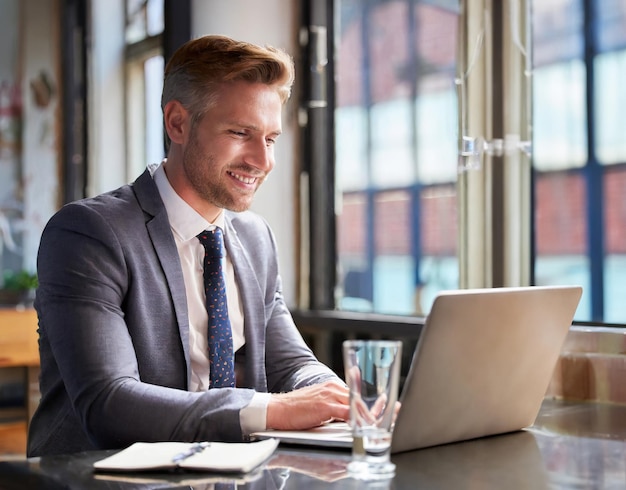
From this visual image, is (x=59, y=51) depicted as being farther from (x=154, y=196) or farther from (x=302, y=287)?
(x=154, y=196)

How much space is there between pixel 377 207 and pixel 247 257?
0.95 m

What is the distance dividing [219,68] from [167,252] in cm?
43

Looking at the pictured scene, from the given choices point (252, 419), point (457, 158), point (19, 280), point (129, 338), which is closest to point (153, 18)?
point (19, 280)

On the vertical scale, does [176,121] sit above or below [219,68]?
below

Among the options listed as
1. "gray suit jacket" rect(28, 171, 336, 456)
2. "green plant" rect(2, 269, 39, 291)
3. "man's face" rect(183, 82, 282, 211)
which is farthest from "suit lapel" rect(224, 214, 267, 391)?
"green plant" rect(2, 269, 39, 291)

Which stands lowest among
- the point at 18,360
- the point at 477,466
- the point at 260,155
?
the point at 18,360

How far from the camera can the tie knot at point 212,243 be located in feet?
6.37

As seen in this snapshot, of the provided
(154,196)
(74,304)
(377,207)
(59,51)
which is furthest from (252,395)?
(59,51)

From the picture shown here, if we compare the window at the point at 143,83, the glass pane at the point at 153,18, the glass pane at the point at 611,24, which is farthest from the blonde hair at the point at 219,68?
the glass pane at the point at 153,18

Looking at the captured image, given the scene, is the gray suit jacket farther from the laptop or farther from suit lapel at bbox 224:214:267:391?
the laptop

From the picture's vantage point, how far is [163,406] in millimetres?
1512

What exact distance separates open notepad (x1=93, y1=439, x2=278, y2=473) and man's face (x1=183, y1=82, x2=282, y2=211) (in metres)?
0.79

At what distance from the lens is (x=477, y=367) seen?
1346 millimetres

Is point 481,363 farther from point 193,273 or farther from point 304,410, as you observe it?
point 193,273
